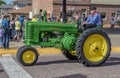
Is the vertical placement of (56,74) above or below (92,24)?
below

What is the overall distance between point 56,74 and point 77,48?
5.17 ft

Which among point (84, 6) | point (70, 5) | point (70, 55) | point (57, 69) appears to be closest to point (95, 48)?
point (70, 55)

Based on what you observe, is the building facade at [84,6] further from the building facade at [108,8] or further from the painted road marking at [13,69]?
the painted road marking at [13,69]

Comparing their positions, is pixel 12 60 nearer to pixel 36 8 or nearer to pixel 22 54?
pixel 22 54

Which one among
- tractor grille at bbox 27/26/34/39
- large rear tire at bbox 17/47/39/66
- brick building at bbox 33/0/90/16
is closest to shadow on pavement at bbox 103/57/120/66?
large rear tire at bbox 17/47/39/66

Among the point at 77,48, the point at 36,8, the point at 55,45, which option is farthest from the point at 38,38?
the point at 36,8

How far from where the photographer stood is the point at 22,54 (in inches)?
470

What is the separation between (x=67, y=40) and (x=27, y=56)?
1.42 m

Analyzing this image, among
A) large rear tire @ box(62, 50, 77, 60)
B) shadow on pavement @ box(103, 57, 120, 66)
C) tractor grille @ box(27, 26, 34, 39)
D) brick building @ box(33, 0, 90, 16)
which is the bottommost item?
shadow on pavement @ box(103, 57, 120, 66)

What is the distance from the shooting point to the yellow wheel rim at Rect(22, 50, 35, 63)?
12008mm

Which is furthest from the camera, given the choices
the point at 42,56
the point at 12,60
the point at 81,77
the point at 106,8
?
the point at 106,8

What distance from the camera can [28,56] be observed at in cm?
1205

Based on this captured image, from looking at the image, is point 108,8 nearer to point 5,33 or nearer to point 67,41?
point 5,33

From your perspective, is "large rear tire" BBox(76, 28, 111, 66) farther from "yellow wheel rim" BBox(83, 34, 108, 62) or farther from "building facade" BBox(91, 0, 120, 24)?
"building facade" BBox(91, 0, 120, 24)
